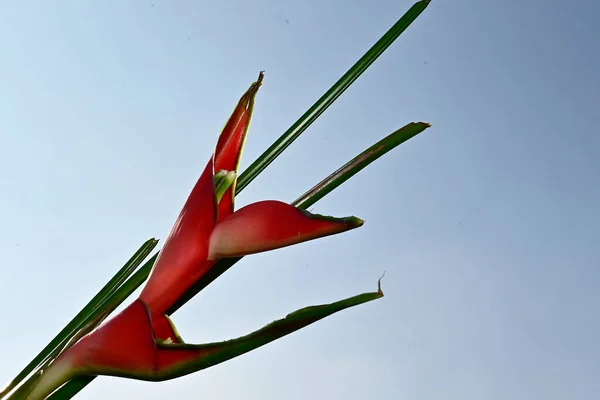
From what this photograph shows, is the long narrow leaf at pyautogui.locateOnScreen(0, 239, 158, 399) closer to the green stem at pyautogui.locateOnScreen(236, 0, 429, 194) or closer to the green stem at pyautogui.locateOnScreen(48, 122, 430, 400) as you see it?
the green stem at pyautogui.locateOnScreen(48, 122, 430, 400)

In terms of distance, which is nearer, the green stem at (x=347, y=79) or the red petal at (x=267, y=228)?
the red petal at (x=267, y=228)

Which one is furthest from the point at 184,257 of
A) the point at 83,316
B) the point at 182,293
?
the point at 83,316

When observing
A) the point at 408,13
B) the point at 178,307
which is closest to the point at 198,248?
the point at 178,307

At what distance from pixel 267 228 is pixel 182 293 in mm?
60

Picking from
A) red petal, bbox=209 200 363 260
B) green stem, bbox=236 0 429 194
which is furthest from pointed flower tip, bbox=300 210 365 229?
green stem, bbox=236 0 429 194

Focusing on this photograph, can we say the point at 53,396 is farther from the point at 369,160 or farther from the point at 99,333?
the point at 369,160

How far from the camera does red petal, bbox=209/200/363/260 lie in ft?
1.01

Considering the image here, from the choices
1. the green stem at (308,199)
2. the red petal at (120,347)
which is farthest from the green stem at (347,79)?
the red petal at (120,347)

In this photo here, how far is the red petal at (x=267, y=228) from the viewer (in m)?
0.31

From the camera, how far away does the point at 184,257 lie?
33 cm

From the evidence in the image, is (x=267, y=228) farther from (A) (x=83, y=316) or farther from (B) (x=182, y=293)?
(A) (x=83, y=316)

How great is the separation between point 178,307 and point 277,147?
0.13 m

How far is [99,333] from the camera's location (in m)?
0.32

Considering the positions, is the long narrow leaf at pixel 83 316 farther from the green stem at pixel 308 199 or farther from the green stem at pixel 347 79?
the green stem at pixel 347 79
